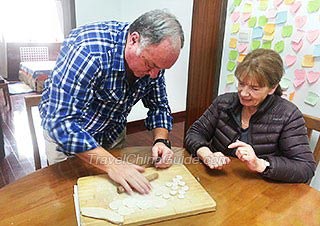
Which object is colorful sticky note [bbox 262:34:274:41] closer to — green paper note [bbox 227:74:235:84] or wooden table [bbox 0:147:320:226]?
green paper note [bbox 227:74:235:84]

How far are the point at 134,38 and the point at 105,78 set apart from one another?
0.65 feet

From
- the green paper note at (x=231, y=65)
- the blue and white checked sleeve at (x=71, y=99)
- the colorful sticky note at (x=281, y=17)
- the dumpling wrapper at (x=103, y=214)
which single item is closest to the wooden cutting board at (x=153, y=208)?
the dumpling wrapper at (x=103, y=214)

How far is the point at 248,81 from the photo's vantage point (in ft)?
4.30

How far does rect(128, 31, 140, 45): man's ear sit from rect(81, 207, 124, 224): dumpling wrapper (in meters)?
0.58

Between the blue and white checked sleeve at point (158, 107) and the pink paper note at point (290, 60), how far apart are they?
2.88 feet

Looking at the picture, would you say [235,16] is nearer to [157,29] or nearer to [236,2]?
[236,2]

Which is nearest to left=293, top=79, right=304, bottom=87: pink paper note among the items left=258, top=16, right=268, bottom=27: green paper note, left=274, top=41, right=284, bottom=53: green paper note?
left=274, top=41, right=284, bottom=53: green paper note

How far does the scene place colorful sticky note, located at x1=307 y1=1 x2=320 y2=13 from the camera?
5.40ft

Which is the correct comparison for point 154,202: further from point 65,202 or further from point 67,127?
point 67,127

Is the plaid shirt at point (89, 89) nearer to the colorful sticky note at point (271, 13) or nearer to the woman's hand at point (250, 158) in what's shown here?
the woman's hand at point (250, 158)

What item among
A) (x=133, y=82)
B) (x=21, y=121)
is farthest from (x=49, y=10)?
(x=133, y=82)

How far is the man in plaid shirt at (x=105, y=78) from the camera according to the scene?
1010 mm

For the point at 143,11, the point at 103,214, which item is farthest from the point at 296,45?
the point at 143,11

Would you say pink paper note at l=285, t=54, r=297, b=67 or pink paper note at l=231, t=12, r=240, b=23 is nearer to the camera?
pink paper note at l=285, t=54, r=297, b=67
